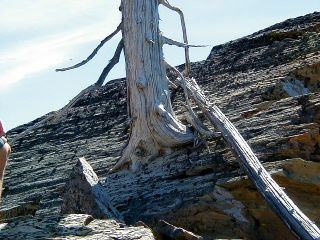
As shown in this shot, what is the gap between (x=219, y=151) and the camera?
28.9 feet

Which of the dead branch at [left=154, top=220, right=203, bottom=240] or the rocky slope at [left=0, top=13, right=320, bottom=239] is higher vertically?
the rocky slope at [left=0, top=13, right=320, bottom=239]

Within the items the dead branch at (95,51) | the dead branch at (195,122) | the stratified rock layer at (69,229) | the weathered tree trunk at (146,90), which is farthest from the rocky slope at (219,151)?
the stratified rock layer at (69,229)

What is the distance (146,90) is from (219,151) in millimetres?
1756

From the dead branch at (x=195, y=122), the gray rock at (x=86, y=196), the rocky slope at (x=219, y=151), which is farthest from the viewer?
the dead branch at (x=195, y=122)

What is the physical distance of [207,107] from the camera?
9508mm

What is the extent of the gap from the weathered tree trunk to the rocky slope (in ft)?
0.87

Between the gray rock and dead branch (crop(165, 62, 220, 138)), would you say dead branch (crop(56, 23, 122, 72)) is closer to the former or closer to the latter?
dead branch (crop(165, 62, 220, 138))

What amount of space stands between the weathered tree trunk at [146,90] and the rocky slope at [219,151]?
0.26 metres

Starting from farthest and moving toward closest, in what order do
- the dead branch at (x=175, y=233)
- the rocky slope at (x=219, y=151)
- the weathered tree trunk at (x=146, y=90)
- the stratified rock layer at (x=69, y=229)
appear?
the weathered tree trunk at (x=146, y=90) → the rocky slope at (x=219, y=151) → the dead branch at (x=175, y=233) → the stratified rock layer at (x=69, y=229)

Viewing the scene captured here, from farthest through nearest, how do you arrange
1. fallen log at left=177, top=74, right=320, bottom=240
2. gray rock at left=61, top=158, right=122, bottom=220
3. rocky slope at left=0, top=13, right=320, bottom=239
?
gray rock at left=61, top=158, right=122, bottom=220 → rocky slope at left=0, top=13, right=320, bottom=239 → fallen log at left=177, top=74, right=320, bottom=240

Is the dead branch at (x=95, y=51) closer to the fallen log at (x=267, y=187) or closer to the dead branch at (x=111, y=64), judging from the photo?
the dead branch at (x=111, y=64)

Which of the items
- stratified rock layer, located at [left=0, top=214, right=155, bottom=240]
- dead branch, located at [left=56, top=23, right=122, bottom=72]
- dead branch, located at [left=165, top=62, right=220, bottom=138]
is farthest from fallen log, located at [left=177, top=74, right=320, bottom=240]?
dead branch, located at [left=56, top=23, right=122, bottom=72]

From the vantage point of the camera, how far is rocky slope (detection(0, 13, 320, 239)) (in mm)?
7836

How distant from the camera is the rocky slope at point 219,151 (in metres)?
7.84
